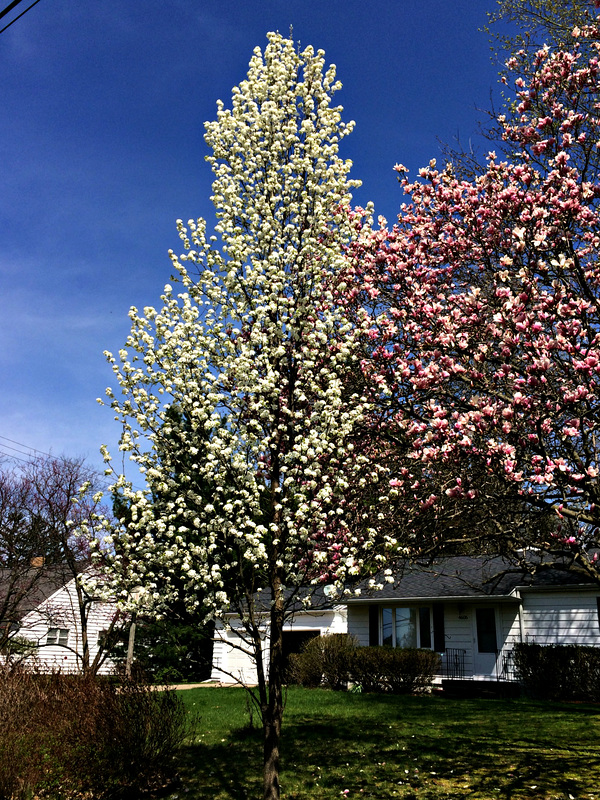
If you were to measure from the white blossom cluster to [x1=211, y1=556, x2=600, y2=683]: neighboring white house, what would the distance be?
10571mm

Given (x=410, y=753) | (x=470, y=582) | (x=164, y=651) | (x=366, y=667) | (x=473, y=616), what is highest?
(x=470, y=582)

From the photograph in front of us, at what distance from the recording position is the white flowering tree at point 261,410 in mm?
6383

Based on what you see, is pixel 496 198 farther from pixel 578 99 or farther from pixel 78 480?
pixel 78 480

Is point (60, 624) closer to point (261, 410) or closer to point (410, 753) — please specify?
point (410, 753)

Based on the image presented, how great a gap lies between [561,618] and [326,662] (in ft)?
24.3

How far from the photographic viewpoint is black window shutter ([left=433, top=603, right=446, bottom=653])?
67.8ft

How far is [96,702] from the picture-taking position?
27.0 feet

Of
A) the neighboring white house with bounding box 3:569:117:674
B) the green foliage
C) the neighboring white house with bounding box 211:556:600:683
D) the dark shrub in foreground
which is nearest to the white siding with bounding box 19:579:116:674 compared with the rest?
the neighboring white house with bounding box 3:569:117:674

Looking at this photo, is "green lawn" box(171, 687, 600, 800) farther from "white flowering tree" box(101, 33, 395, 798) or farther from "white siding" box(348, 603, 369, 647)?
"white siding" box(348, 603, 369, 647)

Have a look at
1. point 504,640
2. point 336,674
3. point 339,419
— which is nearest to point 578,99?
point 339,419

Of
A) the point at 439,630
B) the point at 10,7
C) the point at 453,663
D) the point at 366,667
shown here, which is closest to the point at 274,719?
the point at 10,7

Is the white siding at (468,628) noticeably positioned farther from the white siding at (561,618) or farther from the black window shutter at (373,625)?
the white siding at (561,618)

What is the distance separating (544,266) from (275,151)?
3552mm

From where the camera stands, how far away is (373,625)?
877 inches
